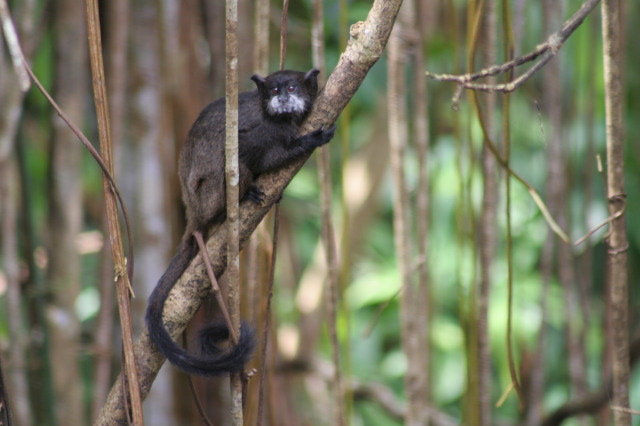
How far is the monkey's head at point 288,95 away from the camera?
2498mm

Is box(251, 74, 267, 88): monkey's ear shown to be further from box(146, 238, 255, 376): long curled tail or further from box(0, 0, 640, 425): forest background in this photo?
box(146, 238, 255, 376): long curled tail

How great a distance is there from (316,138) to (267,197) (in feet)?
1.17

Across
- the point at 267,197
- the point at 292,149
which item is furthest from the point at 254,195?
the point at 292,149

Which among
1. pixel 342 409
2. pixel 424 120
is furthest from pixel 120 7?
pixel 342 409

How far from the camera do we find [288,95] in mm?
2523

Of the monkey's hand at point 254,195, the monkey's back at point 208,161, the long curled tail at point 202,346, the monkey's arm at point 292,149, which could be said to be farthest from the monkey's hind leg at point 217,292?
the monkey's back at point 208,161

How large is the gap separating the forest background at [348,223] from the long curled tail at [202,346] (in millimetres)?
179

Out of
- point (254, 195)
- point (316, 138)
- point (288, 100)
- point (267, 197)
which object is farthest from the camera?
point (288, 100)

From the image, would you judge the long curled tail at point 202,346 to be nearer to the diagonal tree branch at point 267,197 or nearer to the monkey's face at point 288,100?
the diagonal tree branch at point 267,197

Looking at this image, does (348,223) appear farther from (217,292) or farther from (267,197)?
(217,292)

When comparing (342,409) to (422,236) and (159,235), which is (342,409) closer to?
(422,236)

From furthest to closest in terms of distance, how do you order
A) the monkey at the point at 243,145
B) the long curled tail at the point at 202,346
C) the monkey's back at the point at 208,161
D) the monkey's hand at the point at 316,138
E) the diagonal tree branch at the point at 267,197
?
the monkey's back at the point at 208,161 → the monkey at the point at 243,145 → the monkey's hand at the point at 316,138 → the long curled tail at the point at 202,346 → the diagonal tree branch at the point at 267,197

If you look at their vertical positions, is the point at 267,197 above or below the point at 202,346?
above

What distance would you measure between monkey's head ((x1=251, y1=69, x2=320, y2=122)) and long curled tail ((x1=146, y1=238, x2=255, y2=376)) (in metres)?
0.69
